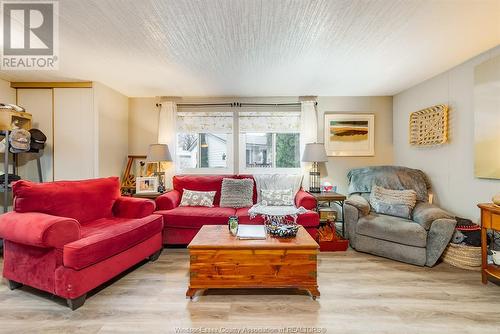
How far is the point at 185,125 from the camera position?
13.3 ft

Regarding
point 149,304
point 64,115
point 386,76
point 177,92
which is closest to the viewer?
point 149,304

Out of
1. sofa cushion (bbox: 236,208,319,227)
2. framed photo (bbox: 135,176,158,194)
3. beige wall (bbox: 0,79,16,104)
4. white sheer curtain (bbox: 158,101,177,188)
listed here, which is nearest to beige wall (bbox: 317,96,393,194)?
sofa cushion (bbox: 236,208,319,227)

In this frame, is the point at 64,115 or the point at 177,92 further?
the point at 177,92

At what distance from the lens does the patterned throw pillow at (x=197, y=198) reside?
129 inches

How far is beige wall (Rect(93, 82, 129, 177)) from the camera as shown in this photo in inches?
133

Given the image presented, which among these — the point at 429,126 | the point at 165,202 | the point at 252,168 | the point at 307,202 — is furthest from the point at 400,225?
the point at 165,202

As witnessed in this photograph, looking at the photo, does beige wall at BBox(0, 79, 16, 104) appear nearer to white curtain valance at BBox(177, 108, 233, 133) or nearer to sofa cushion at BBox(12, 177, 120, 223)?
sofa cushion at BBox(12, 177, 120, 223)

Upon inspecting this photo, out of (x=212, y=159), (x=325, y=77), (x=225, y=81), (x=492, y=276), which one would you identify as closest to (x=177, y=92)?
(x=225, y=81)

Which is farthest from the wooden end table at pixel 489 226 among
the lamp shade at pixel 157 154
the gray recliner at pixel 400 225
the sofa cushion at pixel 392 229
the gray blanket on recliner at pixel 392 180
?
the lamp shade at pixel 157 154

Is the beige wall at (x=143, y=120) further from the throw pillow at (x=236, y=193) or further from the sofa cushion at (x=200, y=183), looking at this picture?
the throw pillow at (x=236, y=193)

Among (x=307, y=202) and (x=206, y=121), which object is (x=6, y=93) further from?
(x=307, y=202)

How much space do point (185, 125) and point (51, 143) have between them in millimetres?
1884

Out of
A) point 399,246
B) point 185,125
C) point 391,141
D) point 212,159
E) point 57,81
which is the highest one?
point 57,81

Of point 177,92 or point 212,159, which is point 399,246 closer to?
point 212,159
